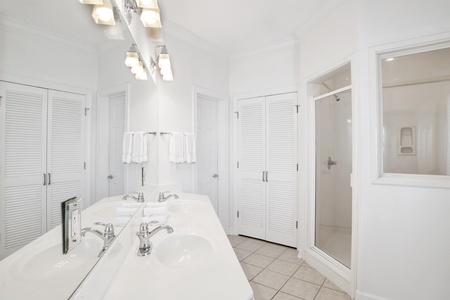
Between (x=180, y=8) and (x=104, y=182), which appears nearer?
(x=104, y=182)

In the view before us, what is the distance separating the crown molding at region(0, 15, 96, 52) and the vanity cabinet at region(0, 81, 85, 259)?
12 cm

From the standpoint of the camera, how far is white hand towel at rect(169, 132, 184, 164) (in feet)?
7.91

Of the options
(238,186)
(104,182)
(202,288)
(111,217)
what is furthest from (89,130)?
(238,186)

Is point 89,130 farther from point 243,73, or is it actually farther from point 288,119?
point 243,73

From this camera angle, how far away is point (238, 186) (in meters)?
A: 3.27

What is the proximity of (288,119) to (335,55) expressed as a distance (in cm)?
98

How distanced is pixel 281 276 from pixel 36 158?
2.38 metres

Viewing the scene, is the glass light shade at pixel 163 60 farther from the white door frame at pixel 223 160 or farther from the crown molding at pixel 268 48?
the crown molding at pixel 268 48

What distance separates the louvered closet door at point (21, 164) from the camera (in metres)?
0.43

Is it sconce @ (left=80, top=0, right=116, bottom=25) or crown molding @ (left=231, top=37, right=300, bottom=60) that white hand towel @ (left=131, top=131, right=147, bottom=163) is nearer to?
sconce @ (left=80, top=0, right=116, bottom=25)

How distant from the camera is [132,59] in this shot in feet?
3.97

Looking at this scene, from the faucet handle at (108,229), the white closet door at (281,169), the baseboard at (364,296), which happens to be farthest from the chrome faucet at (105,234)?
the white closet door at (281,169)

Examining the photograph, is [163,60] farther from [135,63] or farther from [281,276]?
[281,276]

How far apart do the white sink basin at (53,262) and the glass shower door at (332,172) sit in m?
2.35
